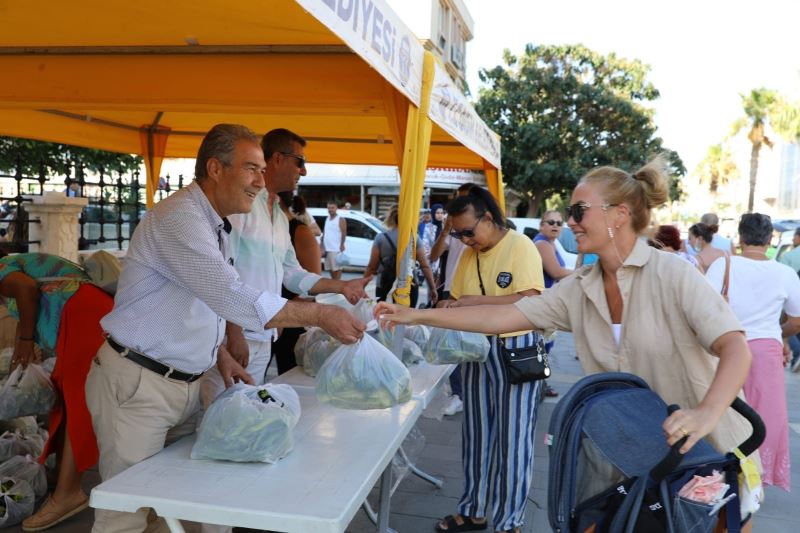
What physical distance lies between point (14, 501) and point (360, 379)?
2051 mm

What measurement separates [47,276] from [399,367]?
1922 millimetres

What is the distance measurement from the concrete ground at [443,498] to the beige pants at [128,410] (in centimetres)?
137

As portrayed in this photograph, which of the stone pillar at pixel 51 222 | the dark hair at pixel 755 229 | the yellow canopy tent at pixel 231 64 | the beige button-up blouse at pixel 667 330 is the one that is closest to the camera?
the beige button-up blouse at pixel 667 330

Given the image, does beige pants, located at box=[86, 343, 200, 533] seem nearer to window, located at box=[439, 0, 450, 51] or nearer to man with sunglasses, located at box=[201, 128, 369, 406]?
man with sunglasses, located at box=[201, 128, 369, 406]

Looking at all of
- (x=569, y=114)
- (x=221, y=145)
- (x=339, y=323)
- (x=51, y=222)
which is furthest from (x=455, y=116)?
(x=569, y=114)

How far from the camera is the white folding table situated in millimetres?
1751

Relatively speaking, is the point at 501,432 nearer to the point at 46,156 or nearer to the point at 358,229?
the point at 46,156

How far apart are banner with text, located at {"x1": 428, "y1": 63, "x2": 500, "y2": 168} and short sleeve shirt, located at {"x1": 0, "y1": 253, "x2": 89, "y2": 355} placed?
2013mm

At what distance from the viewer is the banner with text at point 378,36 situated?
7.28 ft

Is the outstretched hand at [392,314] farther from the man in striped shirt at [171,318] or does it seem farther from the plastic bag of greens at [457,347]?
the plastic bag of greens at [457,347]

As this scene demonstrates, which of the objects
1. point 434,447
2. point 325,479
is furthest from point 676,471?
point 434,447

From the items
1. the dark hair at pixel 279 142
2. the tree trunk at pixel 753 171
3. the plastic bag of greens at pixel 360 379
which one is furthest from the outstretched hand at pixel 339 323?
the tree trunk at pixel 753 171

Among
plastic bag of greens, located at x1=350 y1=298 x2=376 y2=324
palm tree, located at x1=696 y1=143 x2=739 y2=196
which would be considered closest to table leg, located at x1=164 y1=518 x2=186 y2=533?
plastic bag of greens, located at x1=350 y1=298 x2=376 y2=324

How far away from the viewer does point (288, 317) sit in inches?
85.4
